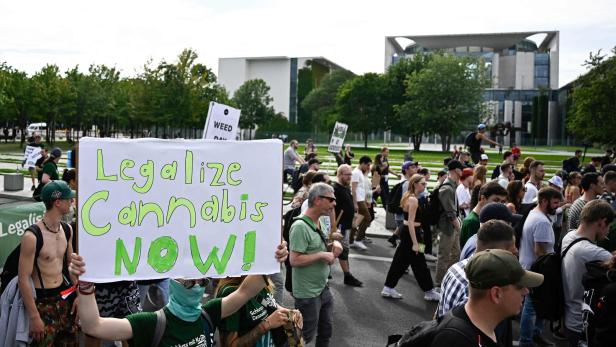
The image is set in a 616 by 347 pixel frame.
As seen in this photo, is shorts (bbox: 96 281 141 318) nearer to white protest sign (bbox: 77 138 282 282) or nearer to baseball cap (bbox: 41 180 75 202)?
baseball cap (bbox: 41 180 75 202)

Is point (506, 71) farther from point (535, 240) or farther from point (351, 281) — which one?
point (535, 240)

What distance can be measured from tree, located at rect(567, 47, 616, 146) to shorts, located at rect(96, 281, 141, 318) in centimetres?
3209

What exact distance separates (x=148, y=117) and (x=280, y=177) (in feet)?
144

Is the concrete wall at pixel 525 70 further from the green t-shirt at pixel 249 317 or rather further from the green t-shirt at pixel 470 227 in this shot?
the green t-shirt at pixel 249 317

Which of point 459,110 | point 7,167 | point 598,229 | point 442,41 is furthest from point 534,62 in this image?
point 598,229

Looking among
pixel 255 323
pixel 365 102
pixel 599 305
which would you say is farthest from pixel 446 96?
pixel 255 323

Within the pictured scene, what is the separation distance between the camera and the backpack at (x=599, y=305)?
4227mm

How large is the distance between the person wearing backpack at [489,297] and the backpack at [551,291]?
2803 mm

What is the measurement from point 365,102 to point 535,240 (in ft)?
218

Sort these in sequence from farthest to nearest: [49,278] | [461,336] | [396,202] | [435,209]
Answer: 1. [396,202]
2. [435,209]
3. [49,278]
4. [461,336]

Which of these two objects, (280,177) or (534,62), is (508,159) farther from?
(534,62)

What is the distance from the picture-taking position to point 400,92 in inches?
2862

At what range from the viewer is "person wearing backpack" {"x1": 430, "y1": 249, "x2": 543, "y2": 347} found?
2645 millimetres

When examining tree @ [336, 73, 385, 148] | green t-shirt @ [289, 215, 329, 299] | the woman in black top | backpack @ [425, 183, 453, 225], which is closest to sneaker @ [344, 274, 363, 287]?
the woman in black top
